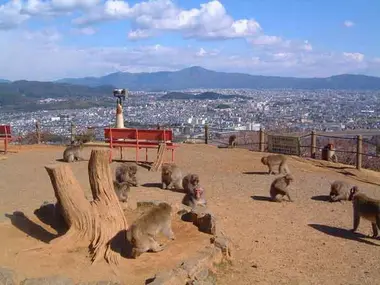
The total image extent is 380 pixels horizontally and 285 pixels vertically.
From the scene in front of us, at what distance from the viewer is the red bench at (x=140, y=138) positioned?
1666cm

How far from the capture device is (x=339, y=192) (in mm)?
12250

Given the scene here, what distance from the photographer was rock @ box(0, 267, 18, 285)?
559 centimetres

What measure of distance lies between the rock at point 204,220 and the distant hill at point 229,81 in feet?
491

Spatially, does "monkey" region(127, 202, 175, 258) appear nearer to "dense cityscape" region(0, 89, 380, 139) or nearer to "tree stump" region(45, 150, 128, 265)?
"tree stump" region(45, 150, 128, 265)

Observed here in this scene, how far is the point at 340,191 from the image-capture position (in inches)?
483

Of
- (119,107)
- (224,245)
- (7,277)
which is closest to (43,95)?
(119,107)

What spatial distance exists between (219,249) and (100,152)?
8.08 feet

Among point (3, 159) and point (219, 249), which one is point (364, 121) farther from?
point (219, 249)

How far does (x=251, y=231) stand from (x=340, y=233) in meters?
1.85

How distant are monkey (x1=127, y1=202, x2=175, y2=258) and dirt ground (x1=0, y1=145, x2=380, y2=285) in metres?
A: 0.15

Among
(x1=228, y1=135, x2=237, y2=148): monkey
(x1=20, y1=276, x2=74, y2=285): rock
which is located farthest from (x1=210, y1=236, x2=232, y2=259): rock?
(x1=228, y1=135, x2=237, y2=148): monkey

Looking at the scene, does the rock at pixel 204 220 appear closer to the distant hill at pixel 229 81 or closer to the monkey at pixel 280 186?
the monkey at pixel 280 186

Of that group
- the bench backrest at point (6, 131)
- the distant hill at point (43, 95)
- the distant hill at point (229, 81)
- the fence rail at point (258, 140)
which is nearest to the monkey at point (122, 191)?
the bench backrest at point (6, 131)

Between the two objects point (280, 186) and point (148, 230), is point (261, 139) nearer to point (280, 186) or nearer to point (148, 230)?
point (280, 186)
